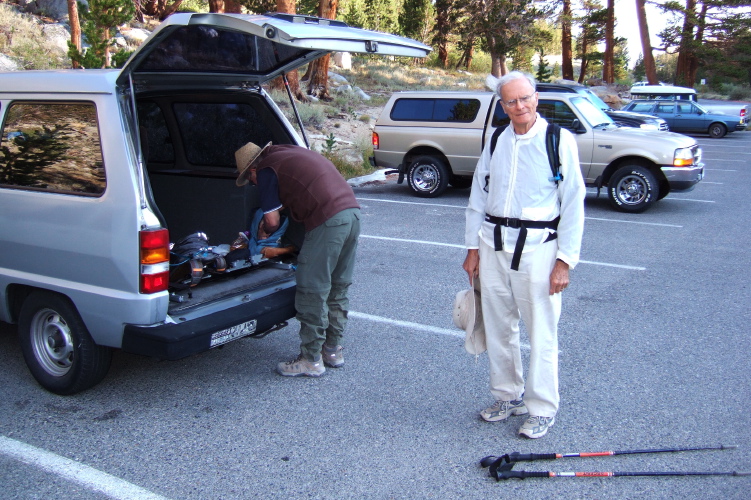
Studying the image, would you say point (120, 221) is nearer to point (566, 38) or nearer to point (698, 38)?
point (566, 38)

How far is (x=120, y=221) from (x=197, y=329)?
721mm

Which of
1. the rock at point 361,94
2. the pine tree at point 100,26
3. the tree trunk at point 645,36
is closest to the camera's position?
the pine tree at point 100,26

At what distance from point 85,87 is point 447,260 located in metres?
4.63

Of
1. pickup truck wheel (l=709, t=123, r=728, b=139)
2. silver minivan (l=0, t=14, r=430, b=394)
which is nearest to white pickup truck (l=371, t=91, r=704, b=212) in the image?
silver minivan (l=0, t=14, r=430, b=394)

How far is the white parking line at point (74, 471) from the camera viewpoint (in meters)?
3.29

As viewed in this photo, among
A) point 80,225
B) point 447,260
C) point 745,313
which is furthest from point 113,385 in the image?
point 745,313

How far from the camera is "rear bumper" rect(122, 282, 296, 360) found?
148 inches

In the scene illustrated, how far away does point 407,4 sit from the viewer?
38781 millimetres

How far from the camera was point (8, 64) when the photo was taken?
19.3 metres

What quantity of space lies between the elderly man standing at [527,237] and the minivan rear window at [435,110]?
8152 millimetres

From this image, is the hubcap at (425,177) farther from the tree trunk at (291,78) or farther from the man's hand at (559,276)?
the man's hand at (559,276)

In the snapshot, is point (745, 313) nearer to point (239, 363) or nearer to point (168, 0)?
point (239, 363)

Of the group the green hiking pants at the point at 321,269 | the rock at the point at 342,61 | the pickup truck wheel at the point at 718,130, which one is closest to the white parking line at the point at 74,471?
the green hiking pants at the point at 321,269

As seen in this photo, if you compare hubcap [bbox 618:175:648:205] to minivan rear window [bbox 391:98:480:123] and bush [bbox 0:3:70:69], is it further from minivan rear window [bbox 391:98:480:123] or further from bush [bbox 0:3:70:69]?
bush [bbox 0:3:70:69]
